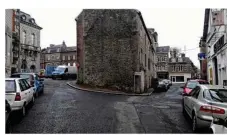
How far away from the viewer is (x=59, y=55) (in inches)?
2982

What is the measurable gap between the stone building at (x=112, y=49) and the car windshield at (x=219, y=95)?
48.2 ft

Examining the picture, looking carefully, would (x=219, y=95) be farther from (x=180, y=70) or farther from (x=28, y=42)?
(x=180, y=70)

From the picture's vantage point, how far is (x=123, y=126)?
7918 mm

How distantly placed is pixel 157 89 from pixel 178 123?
19.3 m

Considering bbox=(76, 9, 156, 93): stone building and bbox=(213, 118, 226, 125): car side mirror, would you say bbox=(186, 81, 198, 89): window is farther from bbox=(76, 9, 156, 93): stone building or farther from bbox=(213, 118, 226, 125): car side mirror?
bbox=(213, 118, 226, 125): car side mirror

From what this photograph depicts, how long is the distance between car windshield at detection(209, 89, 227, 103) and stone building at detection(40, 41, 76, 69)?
6725 cm

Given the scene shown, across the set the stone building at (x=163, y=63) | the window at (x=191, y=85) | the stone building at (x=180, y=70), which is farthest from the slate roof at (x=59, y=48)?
the window at (x=191, y=85)

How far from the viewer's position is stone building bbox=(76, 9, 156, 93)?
73.7ft

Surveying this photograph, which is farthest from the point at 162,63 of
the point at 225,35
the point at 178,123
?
the point at 178,123

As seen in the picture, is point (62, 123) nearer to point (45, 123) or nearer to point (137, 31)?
point (45, 123)

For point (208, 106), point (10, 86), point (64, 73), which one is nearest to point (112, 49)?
point (10, 86)

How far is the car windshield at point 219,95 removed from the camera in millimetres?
7016

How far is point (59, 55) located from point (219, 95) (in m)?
71.6

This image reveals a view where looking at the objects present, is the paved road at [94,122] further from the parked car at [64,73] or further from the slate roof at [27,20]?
the slate roof at [27,20]
